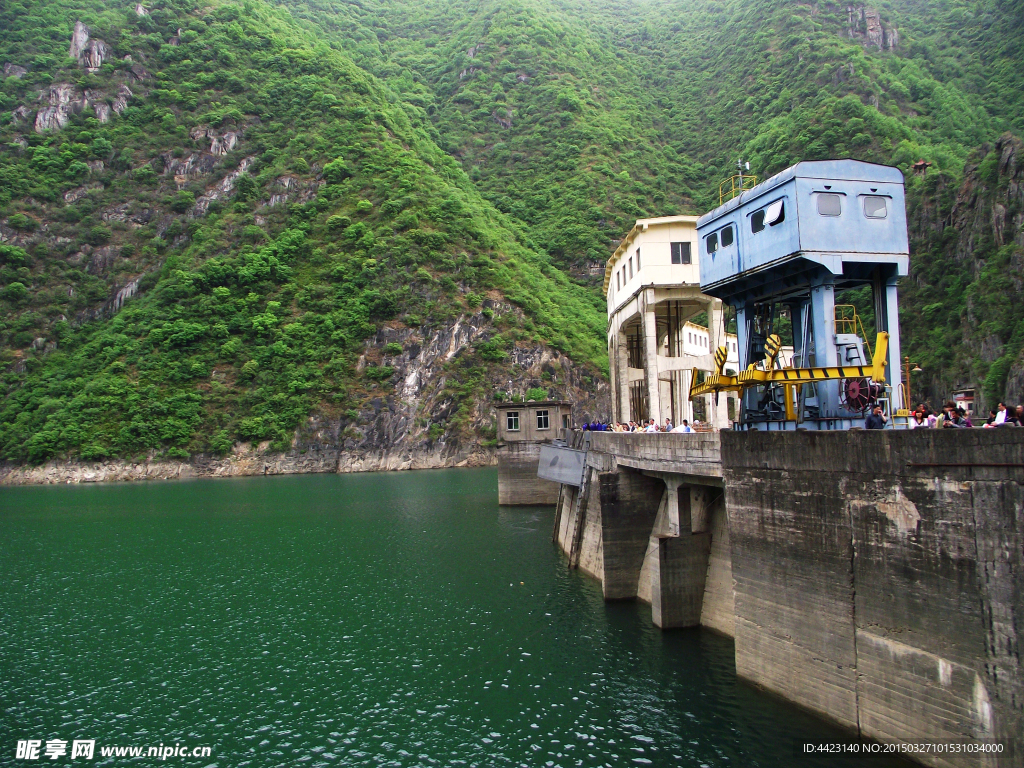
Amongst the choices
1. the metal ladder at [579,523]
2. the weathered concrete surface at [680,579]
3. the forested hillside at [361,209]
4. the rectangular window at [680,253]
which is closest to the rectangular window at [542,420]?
the metal ladder at [579,523]

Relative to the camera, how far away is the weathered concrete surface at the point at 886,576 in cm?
1118

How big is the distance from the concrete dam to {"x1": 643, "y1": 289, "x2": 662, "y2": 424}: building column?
17.2m

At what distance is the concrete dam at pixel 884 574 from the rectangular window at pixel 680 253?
58.9 ft

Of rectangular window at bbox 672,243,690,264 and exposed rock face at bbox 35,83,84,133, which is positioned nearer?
rectangular window at bbox 672,243,690,264

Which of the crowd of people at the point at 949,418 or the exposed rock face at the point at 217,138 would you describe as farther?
the exposed rock face at the point at 217,138

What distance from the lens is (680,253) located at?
121 ft

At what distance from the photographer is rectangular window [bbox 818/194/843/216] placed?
58.2ft

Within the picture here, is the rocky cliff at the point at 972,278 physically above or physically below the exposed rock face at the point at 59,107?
below

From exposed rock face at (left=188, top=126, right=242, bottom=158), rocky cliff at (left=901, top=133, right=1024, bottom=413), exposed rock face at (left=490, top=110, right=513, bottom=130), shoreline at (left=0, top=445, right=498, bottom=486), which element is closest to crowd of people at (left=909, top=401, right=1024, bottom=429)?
rocky cliff at (left=901, top=133, right=1024, bottom=413)

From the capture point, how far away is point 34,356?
114062 mm

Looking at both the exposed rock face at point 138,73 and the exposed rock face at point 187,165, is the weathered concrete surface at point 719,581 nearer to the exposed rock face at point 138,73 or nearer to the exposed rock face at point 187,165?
the exposed rock face at point 187,165

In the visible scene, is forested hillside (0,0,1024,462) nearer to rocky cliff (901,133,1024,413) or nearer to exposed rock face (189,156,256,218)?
rocky cliff (901,133,1024,413)

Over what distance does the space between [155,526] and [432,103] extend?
170006 millimetres

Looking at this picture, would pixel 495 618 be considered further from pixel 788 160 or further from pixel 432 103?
pixel 432 103
